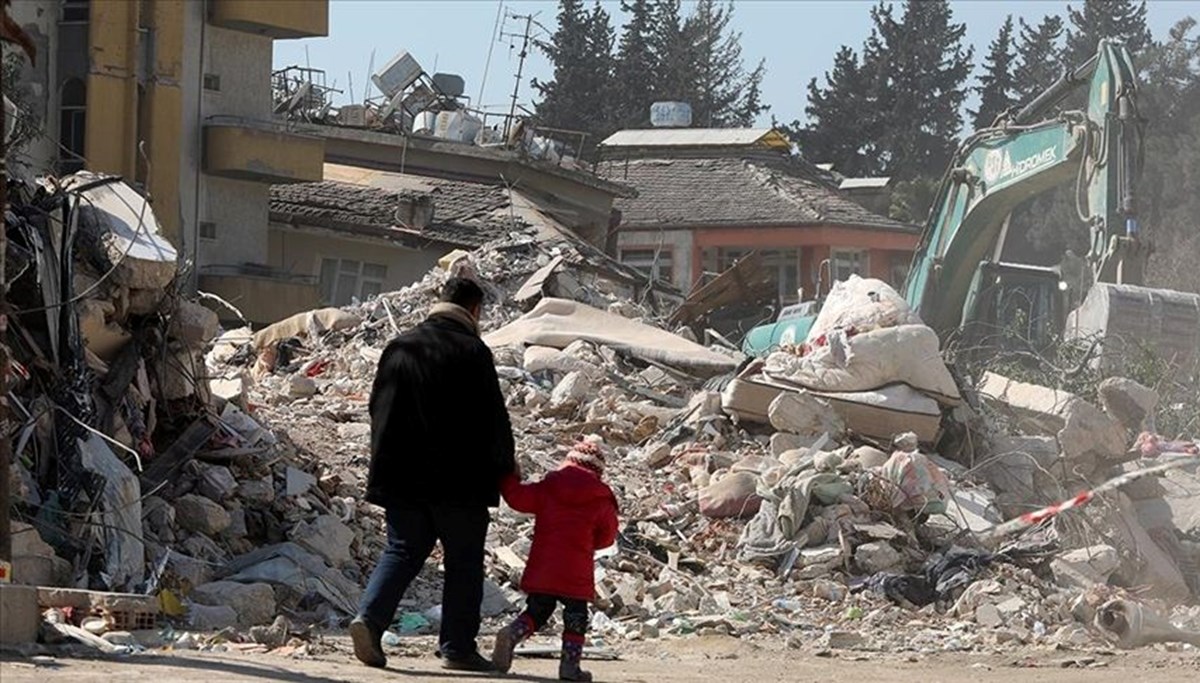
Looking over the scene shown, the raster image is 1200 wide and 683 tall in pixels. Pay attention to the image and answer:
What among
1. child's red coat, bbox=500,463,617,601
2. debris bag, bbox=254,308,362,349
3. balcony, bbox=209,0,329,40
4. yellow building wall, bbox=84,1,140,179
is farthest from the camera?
balcony, bbox=209,0,329,40

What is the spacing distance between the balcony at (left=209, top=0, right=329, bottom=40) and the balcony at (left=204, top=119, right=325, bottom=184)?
1.63 meters

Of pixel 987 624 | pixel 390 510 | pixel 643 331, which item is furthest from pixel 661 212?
pixel 390 510

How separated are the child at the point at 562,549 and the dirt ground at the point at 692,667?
0.69ft

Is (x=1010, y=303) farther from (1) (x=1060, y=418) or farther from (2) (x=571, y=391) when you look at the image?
(2) (x=571, y=391)

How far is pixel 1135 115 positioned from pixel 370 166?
23243 millimetres

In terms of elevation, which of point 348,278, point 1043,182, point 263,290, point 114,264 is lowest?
point 263,290

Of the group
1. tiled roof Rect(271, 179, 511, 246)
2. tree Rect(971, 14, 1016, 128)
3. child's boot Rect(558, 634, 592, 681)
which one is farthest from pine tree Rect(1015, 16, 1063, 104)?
child's boot Rect(558, 634, 592, 681)

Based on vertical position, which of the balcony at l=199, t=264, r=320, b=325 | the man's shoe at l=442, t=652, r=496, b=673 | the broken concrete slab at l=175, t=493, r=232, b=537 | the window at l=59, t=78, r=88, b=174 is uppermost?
the window at l=59, t=78, r=88, b=174

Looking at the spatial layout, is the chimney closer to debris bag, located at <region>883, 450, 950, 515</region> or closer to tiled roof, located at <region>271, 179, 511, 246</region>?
tiled roof, located at <region>271, 179, 511, 246</region>

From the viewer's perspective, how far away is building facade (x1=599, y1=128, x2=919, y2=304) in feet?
168

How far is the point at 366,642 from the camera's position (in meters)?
8.94

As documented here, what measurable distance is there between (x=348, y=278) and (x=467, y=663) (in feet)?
99.7

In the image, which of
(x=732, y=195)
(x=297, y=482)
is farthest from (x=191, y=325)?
(x=732, y=195)

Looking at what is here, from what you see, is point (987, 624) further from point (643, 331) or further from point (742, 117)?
point (742, 117)
